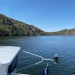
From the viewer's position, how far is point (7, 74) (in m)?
14.5

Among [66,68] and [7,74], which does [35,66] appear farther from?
[7,74]

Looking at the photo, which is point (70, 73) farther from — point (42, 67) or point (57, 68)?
point (42, 67)

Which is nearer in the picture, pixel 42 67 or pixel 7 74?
pixel 7 74

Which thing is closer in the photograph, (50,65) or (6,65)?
(6,65)

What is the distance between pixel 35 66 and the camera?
40.7 meters

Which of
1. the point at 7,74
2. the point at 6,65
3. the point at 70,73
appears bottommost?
the point at 70,73

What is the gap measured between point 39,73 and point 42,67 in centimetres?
486

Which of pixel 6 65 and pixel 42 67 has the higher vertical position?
pixel 6 65

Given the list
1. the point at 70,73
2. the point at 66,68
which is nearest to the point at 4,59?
the point at 70,73

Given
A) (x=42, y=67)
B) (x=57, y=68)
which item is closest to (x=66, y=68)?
(x=57, y=68)

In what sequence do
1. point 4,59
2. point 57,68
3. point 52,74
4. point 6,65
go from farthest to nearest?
point 57,68
point 52,74
point 4,59
point 6,65

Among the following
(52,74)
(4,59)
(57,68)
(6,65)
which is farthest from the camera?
(57,68)

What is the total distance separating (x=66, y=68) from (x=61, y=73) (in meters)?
4.40

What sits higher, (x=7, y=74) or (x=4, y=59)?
(x=4, y=59)
